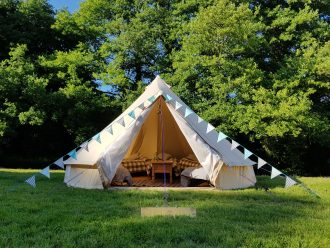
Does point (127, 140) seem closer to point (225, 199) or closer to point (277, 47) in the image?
point (225, 199)

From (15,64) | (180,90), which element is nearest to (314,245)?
(180,90)

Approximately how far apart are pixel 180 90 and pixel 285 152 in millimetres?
4713

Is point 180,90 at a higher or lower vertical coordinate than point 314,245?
higher

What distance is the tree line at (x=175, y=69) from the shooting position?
1502 cm

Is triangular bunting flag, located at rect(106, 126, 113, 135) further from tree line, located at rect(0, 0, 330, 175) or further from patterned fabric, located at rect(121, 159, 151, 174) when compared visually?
tree line, located at rect(0, 0, 330, 175)

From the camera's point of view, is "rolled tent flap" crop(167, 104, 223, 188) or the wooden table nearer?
"rolled tent flap" crop(167, 104, 223, 188)

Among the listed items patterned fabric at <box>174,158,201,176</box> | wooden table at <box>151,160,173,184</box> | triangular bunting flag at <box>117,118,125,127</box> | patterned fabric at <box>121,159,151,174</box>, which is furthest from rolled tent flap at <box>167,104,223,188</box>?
patterned fabric at <box>121,159,151,174</box>

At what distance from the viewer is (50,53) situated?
63.2ft

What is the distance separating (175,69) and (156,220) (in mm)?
13417

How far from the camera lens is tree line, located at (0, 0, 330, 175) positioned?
15.0 meters

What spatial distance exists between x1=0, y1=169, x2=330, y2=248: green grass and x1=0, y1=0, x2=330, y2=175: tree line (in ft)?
27.9

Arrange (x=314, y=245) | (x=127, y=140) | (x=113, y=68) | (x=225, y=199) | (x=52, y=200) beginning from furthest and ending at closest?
1. (x=113, y=68)
2. (x=127, y=140)
3. (x=225, y=199)
4. (x=52, y=200)
5. (x=314, y=245)

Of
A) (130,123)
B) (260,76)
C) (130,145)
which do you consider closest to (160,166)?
(130,145)

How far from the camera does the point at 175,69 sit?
57.6 feet
